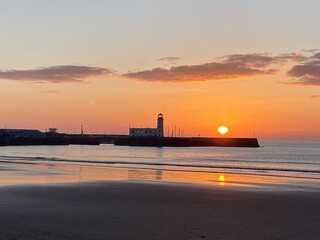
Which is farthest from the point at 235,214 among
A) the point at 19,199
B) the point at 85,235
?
the point at 19,199

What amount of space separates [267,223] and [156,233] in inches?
130

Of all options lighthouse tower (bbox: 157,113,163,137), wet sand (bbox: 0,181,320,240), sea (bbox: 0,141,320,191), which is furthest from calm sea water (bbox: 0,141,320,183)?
lighthouse tower (bbox: 157,113,163,137)

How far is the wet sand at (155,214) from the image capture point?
11.0 meters

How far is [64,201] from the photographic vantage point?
16.5 metres

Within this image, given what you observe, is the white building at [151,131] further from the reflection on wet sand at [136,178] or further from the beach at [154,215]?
the beach at [154,215]

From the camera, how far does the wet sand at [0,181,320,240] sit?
11.0 metres

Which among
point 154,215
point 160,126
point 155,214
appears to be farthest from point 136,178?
point 160,126

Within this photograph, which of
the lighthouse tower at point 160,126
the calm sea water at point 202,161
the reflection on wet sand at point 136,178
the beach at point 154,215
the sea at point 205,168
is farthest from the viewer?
the lighthouse tower at point 160,126

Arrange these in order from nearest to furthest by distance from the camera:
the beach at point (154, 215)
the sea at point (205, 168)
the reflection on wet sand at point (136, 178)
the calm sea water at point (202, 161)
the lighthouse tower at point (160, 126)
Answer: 1. the beach at point (154, 215)
2. the reflection on wet sand at point (136, 178)
3. the sea at point (205, 168)
4. the calm sea water at point (202, 161)
5. the lighthouse tower at point (160, 126)

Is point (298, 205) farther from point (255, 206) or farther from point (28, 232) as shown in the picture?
point (28, 232)

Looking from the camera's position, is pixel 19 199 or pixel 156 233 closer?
pixel 156 233

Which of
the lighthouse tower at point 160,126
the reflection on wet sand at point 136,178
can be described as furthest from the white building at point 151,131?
the reflection on wet sand at point 136,178

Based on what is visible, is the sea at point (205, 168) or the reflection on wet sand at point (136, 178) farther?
the sea at point (205, 168)

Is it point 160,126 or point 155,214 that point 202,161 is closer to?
point 155,214
